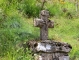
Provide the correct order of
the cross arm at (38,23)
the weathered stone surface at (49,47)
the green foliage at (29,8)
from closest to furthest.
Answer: the weathered stone surface at (49,47) → the cross arm at (38,23) → the green foliage at (29,8)

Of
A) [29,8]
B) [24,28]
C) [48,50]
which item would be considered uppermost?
[29,8]

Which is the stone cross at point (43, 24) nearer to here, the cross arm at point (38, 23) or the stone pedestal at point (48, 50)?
the cross arm at point (38, 23)

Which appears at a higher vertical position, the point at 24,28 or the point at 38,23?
the point at 38,23

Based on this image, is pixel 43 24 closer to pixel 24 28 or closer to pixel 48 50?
pixel 48 50

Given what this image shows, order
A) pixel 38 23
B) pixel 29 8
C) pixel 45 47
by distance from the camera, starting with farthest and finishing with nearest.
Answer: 1. pixel 29 8
2. pixel 38 23
3. pixel 45 47

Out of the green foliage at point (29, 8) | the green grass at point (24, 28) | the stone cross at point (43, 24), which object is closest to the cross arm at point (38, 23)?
the stone cross at point (43, 24)

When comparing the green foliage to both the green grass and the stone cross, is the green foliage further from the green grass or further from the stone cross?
the stone cross

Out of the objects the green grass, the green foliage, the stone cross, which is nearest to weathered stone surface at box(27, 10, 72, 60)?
the stone cross

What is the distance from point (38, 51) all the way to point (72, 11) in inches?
236

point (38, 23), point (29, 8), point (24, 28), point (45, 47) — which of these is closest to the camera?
point (45, 47)

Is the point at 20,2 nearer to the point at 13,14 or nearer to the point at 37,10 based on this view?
the point at 37,10

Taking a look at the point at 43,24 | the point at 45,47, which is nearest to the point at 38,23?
the point at 43,24

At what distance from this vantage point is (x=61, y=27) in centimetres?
1062

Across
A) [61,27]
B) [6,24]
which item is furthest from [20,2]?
[6,24]
